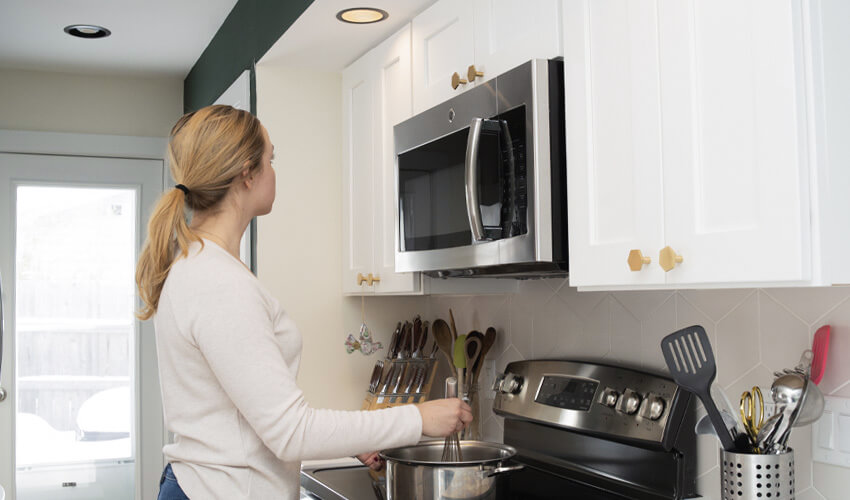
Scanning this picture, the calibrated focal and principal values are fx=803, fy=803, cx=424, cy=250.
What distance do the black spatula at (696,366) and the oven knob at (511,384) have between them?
865 mm

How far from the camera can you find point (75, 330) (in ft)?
13.0

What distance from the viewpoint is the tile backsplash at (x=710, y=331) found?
1353mm

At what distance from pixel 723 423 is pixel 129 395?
3424mm

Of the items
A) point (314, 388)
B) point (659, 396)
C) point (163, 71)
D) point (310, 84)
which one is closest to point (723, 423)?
point (659, 396)

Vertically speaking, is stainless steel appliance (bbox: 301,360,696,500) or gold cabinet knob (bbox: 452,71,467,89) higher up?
gold cabinet knob (bbox: 452,71,467,89)

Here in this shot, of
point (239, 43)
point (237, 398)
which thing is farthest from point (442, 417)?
point (239, 43)

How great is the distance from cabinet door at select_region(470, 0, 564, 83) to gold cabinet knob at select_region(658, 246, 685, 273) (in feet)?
1.59

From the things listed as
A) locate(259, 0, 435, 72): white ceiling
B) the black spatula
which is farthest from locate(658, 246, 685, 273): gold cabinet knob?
locate(259, 0, 435, 72): white ceiling

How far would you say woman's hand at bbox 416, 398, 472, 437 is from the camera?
1.33m

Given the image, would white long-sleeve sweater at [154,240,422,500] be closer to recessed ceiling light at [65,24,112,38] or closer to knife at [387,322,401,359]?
knife at [387,322,401,359]

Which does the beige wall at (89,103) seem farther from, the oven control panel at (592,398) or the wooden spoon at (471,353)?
the oven control panel at (592,398)

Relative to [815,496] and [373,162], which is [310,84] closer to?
[373,162]

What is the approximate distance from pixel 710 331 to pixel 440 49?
3.05ft

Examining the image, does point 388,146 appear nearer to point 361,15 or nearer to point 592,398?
point 361,15
